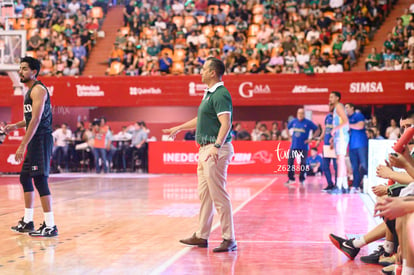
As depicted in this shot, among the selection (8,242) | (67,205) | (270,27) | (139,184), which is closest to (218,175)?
(8,242)

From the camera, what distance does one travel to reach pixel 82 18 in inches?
1056

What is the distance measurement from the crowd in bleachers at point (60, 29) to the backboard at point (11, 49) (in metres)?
5.18

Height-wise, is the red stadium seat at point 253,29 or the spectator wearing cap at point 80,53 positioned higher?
the red stadium seat at point 253,29

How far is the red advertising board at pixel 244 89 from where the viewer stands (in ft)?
64.0

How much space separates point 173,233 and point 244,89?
13.6m

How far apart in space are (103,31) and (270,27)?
26.1ft

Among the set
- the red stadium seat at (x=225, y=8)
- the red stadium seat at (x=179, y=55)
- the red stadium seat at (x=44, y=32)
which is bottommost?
the red stadium seat at (x=179, y=55)

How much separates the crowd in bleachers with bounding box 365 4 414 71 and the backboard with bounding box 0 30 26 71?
437 inches

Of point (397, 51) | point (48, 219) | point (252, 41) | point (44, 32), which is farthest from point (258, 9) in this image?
point (48, 219)

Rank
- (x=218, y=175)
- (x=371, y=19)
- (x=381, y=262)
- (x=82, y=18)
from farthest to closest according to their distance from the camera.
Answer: (x=82, y=18), (x=371, y=19), (x=218, y=175), (x=381, y=262)

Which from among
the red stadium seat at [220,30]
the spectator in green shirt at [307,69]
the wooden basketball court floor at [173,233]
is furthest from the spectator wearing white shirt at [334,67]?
the wooden basketball court floor at [173,233]

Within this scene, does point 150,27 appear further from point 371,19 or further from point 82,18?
point 371,19

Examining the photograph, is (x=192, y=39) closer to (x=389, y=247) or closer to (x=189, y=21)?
(x=189, y=21)

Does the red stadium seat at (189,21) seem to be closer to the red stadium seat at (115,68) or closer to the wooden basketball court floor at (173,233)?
the red stadium seat at (115,68)
